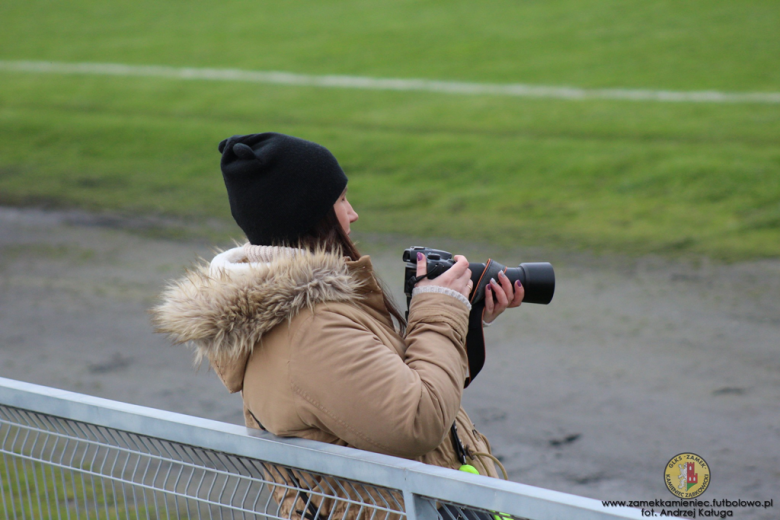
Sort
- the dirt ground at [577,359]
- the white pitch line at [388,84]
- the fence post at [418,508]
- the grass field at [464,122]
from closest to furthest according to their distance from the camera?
the fence post at [418,508] → the dirt ground at [577,359] → the grass field at [464,122] → the white pitch line at [388,84]

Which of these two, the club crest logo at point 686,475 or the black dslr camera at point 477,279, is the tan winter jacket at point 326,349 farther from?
the club crest logo at point 686,475

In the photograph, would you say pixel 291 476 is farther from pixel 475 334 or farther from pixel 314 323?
pixel 475 334

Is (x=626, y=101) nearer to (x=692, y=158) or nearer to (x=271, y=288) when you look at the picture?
(x=692, y=158)

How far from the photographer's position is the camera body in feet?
6.87

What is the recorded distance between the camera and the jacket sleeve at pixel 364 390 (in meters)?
1.76

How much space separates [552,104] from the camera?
1347 cm

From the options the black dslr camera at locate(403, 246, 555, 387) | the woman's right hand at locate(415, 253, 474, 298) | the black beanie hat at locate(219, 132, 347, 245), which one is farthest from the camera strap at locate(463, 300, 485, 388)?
the black beanie hat at locate(219, 132, 347, 245)

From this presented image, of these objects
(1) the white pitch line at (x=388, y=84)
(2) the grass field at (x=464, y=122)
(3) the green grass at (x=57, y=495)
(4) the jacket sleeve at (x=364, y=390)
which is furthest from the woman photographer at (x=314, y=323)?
(1) the white pitch line at (x=388, y=84)

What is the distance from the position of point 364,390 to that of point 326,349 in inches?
5.0

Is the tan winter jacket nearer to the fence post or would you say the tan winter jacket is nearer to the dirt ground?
the fence post

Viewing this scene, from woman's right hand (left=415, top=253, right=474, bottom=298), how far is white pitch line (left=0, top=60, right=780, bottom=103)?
470 inches

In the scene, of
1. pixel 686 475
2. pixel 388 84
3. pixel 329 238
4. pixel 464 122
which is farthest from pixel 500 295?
pixel 388 84

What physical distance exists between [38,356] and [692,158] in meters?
7.67

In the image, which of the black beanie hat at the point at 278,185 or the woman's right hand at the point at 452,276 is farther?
the woman's right hand at the point at 452,276
